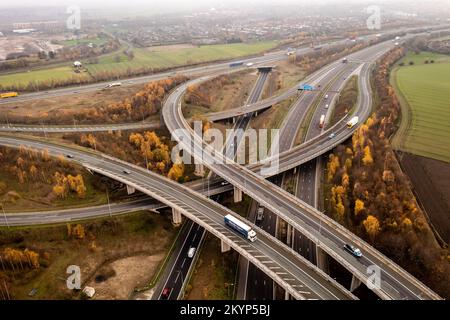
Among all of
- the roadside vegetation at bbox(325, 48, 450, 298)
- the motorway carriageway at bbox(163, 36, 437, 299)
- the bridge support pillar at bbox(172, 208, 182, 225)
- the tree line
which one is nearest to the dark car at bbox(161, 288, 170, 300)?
the bridge support pillar at bbox(172, 208, 182, 225)

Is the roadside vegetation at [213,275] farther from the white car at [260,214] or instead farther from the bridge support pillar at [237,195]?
the bridge support pillar at [237,195]

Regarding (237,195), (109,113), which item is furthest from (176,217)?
(109,113)

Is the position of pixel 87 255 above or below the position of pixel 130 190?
below

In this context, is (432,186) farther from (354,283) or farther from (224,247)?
(224,247)

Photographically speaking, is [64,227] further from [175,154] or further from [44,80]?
[44,80]

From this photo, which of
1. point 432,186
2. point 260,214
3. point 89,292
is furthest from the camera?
point 432,186
